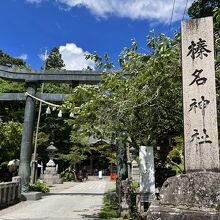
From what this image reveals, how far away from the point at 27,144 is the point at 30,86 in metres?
3.10

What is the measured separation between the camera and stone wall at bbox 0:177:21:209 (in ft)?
45.9

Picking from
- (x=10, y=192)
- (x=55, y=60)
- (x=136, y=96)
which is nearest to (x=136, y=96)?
(x=136, y=96)

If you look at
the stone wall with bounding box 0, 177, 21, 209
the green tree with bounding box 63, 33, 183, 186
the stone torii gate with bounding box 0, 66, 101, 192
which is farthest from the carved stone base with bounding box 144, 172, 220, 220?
the stone torii gate with bounding box 0, 66, 101, 192

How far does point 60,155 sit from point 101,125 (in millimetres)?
28886

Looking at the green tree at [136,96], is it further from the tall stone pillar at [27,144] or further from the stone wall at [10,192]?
the tall stone pillar at [27,144]

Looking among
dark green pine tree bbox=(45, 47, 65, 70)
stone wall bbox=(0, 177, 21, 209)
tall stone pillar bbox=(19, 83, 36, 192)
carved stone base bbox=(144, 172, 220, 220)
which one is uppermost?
dark green pine tree bbox=(45, 47, 65, 70)

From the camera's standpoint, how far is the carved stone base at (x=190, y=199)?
5.00 metres

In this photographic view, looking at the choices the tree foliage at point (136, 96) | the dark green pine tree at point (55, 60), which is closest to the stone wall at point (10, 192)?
the tree foliage at point (136, 96)

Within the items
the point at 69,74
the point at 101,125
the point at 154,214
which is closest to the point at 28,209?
the point at 101,125

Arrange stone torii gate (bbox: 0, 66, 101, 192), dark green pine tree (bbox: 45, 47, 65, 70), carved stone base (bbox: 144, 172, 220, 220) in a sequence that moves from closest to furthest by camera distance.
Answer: carved stone base (bbox: 144, 172, 220, 220)
stone torii gate (bbox: 0, 66, 101, 192)
dark green pine tree (bbox: 45, 47, 65, 70)

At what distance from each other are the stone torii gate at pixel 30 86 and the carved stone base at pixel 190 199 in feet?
36.4

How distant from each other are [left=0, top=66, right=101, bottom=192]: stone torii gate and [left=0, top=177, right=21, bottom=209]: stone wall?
0.71 m

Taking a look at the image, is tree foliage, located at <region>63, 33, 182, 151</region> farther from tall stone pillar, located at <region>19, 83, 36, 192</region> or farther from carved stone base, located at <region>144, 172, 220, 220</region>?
tall stone pillar, located at <region>19, 83, 36, 192</region>

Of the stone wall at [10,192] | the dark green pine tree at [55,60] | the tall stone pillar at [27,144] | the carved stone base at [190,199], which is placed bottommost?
the stone wall at [10,192]
